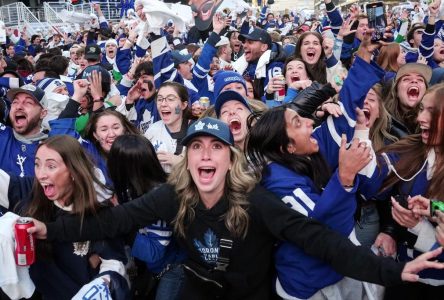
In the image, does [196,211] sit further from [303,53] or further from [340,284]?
[303,53]

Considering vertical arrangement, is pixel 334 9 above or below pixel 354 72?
above

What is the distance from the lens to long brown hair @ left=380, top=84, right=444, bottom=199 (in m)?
2.79

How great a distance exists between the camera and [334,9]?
283 inches

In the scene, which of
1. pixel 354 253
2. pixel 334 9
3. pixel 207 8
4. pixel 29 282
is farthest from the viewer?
pixel 207 8

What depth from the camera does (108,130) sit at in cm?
420

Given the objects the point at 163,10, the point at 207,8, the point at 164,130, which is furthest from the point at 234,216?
the point at 207,8

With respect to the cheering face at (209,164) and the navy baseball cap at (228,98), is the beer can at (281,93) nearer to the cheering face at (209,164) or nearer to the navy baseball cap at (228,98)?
the navy baseball cap at (228,98)

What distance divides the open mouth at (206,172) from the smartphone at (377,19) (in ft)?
6.81

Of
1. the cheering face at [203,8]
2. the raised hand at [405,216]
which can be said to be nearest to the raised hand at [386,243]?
the raised hand at [405,216]

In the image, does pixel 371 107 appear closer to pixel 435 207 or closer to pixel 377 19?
pixel 377 19

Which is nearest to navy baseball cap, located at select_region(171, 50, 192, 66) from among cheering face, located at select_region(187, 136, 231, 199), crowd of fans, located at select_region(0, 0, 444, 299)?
crowd of fans, located at select_region(0, 0, 444, 299)

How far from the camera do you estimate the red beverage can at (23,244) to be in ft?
8.41

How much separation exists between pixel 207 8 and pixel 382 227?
11585 mm

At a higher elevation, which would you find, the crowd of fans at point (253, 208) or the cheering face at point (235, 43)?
the cheering face at point (235, 43)
